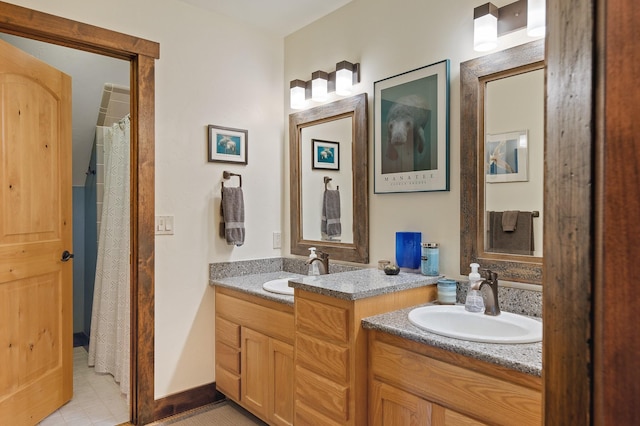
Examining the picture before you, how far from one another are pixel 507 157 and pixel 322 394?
1293 millimetres

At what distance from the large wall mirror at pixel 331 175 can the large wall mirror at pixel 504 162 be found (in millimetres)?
657

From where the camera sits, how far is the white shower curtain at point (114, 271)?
2727mm

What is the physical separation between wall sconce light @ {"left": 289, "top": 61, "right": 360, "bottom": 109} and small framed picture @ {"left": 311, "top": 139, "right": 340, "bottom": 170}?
0.93 feet

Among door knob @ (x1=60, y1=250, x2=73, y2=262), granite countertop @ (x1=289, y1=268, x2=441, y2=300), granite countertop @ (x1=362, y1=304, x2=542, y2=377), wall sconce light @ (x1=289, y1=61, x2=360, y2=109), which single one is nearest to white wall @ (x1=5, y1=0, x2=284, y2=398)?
wall sconce light @ (x1=289, y1=61, x2=360, y2=109)

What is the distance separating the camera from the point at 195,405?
255 centimetres

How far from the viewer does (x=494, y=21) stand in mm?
1765

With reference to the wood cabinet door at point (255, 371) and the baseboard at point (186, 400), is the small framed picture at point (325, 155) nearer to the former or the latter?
the wood cabinet door at point (255, 371)

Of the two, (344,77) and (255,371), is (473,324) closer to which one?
(255,371)

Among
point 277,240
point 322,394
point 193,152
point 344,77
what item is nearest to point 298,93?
point 344,77

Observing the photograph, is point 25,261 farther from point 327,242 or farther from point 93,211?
point 327,242

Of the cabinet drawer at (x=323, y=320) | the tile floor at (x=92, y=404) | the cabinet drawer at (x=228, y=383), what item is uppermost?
the cabinet drawer at (x=323, y=320)

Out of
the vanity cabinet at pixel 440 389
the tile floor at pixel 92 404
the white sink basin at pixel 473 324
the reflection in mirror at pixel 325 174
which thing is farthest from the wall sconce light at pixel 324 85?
the tile floor at pixel 92 404

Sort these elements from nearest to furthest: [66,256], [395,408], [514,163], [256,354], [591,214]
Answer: [591,214] → [395,408] → [514,163] → [256,354] → [66,256]

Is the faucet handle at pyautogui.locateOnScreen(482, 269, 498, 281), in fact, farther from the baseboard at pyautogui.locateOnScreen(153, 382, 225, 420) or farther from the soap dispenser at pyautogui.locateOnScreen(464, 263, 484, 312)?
the baseboard at pyautogui.locateOnScreen(153, 382, 225, 420)
